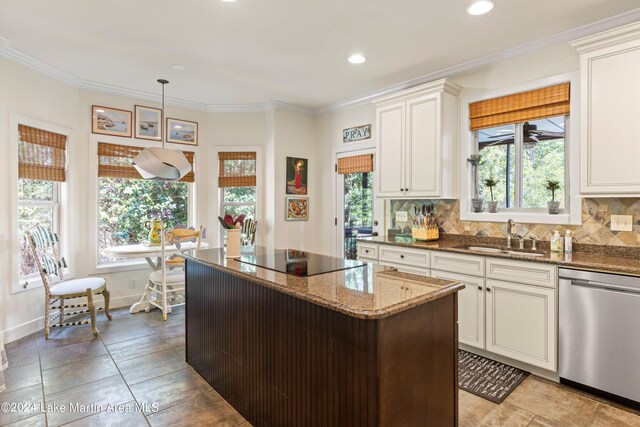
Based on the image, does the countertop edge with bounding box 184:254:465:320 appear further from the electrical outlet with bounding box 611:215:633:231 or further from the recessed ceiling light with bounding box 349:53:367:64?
the recessed ceiling light with bounding box 349:53:367:64

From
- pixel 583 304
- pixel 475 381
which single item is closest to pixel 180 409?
pixel 475 381

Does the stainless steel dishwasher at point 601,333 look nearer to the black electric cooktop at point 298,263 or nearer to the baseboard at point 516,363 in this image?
the baseboard at point 516,363

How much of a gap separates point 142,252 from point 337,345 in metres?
3.13

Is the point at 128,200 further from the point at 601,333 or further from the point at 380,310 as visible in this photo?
the point at 601,333

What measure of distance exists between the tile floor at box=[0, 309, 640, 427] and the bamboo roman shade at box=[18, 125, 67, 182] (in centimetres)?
171

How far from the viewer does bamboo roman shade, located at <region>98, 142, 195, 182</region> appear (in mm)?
4383

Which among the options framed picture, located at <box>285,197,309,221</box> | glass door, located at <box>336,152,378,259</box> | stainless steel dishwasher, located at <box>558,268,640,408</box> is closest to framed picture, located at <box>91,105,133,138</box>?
framed picture, located at <box>285,197,309,221</box>

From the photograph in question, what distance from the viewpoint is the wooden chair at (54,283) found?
11.3 ft

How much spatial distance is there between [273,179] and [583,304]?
12.2ft

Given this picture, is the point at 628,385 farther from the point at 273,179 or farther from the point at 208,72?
the point at 208,72

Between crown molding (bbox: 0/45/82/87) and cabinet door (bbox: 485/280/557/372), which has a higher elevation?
crown molding (bbox: 0/45/82/87)

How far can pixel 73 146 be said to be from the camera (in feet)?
13.5

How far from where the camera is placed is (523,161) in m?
3.34

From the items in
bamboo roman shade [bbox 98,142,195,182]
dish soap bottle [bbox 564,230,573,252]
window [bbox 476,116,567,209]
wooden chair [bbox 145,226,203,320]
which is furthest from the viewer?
bamboo roman shade [bbox 98,142,195,182]
